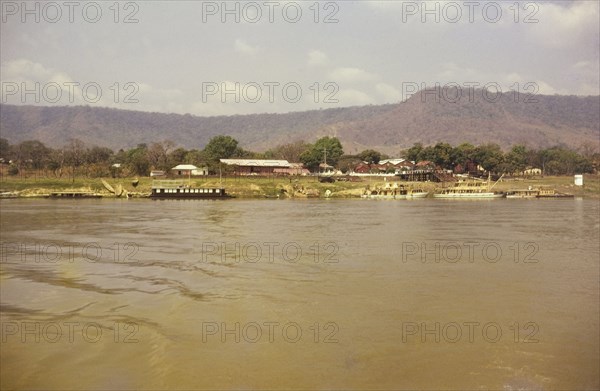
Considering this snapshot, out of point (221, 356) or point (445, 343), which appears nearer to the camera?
point (221, 356)

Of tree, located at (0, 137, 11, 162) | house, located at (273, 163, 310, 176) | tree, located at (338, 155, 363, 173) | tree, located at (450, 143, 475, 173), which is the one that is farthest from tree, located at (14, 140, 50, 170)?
tree, located at (450, 143, 475, 173)

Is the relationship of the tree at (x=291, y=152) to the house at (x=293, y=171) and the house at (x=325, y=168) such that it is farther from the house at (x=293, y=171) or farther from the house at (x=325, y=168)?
the house at (x=293, y=171)

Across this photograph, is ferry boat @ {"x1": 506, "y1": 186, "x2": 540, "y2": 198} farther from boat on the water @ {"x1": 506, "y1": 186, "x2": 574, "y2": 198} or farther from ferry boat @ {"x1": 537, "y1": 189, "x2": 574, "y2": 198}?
ferry boat @ {"x1": 537, "y1": 189, "x2": 574, "y2": 198}

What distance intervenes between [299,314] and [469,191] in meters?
85.5

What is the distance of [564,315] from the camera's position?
14.8 metres

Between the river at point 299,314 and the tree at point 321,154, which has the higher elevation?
the tree at point 321,154

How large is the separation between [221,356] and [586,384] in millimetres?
7114

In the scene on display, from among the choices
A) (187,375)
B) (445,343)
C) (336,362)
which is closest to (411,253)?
(445,343)

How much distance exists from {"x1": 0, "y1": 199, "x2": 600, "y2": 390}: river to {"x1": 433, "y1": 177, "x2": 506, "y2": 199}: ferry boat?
61886 millimetres

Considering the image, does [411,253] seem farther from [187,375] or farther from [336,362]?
[187,375]

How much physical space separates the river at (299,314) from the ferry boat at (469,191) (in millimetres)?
61886

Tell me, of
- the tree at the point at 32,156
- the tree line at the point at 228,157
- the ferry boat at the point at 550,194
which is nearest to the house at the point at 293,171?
the tree line at the point at 228,157

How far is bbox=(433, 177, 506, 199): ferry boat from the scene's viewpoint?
89.9 m

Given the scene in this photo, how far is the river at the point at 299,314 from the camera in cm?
1052
